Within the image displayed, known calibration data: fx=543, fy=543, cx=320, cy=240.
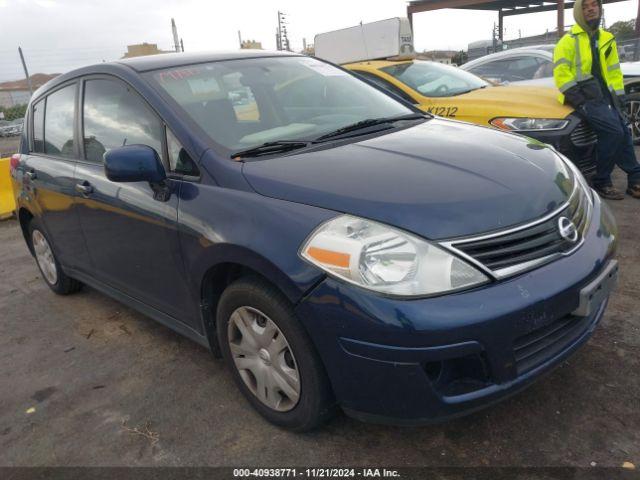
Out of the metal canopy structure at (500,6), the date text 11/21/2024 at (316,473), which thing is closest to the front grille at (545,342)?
the date text 11/21/2024 at (316,473)

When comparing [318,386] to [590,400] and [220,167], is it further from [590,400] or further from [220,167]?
[590,400]

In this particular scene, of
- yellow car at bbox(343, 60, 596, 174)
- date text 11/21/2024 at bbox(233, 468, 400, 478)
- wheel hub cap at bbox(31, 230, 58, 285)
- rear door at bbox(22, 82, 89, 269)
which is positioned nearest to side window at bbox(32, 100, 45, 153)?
rear door at bbox(22, 82, 89, 269)

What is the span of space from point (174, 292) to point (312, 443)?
3.33ft

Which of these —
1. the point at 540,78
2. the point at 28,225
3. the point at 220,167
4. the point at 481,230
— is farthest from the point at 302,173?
the point at 540,78

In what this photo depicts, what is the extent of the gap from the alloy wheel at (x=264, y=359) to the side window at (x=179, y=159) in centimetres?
68

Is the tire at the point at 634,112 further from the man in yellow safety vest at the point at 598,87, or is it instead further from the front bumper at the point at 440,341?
the front bumper at the point at 440,341

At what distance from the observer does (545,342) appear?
6.64 ft

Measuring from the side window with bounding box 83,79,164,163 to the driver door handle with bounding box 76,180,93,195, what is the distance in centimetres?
15

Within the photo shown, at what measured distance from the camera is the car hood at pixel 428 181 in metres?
1.96

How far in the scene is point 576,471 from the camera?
1991 millimetres

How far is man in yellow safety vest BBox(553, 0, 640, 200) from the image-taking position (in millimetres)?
5086

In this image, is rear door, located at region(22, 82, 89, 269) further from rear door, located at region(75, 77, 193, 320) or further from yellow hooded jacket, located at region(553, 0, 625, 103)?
yellow hooded jacket, located at region(553, 0, 625, 103)

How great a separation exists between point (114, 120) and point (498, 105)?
3631 mm

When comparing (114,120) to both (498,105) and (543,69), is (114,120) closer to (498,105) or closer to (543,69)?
(498,105)
